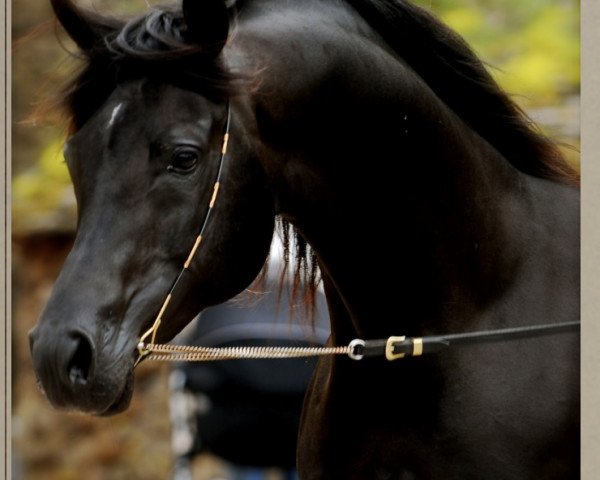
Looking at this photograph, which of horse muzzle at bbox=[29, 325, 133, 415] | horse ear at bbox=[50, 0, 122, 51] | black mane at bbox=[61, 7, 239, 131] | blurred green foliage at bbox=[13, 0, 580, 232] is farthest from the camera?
blurred green foliage at bbox=[13, 0, 580, 232]

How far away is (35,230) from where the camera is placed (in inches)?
152

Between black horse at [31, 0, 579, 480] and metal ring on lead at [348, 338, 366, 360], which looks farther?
metal ring on lead at [348, 338, 366, 360]

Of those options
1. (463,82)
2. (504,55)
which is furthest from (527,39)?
(463,82)

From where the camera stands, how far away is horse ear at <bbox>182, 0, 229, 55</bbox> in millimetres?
1800

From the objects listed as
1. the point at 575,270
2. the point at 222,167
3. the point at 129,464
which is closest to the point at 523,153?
the point at 575,270

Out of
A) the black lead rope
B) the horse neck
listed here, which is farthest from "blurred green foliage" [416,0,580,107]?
the black lead rope

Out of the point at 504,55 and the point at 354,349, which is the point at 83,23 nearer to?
the point at 354,349

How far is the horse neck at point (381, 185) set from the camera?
1928 mm

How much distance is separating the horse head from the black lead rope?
267 millimetres

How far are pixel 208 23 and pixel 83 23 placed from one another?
0.24 meters

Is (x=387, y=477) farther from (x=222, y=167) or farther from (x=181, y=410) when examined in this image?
(x=181, y=410)

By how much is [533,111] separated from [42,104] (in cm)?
127

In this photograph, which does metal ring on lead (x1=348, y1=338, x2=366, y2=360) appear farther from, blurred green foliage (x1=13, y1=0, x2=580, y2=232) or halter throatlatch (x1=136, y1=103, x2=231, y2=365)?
blurred green foliage (x1=13, y1=0, x2=580, y2=232)

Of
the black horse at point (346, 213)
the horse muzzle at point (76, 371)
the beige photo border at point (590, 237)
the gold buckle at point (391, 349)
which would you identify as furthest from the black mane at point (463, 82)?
the horse muzzle at point (76, 371)
